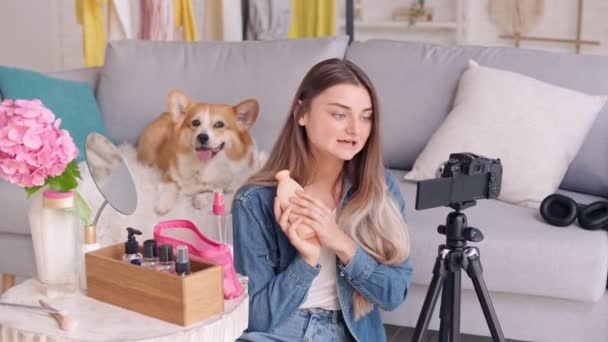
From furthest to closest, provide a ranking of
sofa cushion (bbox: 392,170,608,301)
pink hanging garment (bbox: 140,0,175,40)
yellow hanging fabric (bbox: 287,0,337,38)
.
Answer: yellow hanging fabric (bbox: 287,0,337,38)
pink hanging garment (bbox: 140,0,175,40)
sofa cushion (bbox: 392,170,608,301)

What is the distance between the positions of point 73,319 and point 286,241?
45 centimetres

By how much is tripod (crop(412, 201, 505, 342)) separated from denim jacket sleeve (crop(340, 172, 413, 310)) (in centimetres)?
8

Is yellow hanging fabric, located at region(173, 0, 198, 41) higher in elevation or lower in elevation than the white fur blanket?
higher

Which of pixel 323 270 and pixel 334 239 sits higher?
pixel 334 239

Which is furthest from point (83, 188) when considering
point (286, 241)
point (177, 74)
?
point (286, 241)

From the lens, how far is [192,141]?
2.59m

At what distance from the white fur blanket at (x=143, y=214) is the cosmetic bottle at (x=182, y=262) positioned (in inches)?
43.3

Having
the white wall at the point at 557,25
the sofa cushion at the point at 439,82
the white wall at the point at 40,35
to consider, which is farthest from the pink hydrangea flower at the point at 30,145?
the white wall at the point at 557,25

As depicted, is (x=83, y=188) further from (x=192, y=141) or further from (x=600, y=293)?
(x=600, y=293)

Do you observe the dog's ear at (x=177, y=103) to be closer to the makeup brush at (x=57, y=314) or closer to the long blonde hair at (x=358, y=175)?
the long blonde hair at (x=358, y=175)

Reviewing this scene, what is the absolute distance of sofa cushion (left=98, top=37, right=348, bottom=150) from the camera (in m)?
2.74

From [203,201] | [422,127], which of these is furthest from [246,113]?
[422,127]

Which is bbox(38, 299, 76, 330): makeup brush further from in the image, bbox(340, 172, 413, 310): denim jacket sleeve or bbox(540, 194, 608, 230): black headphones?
bbox(540, 194, 608, 230): black headphones

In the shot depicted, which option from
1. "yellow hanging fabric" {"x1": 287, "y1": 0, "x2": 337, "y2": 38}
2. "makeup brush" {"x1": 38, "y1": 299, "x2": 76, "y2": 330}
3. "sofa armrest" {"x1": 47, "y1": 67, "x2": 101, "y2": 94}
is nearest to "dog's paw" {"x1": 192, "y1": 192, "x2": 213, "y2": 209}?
"sofa armrest" {"x1": 47, "y1": 67, "x2": 101, "y2": 94}
